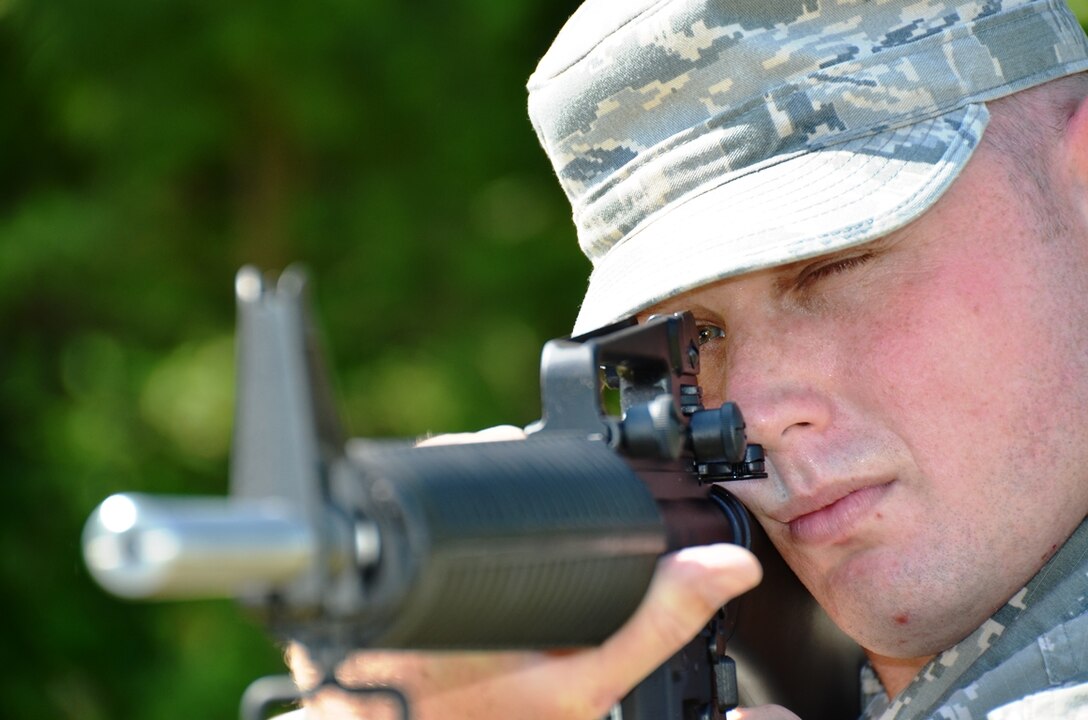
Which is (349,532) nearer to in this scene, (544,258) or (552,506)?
(552,506)

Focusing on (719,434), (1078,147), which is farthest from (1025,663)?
(1078,147)

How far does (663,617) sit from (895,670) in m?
0.98

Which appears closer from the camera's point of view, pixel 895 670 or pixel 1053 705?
pixel 1053 705

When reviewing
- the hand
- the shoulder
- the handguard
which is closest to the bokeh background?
the shoulder

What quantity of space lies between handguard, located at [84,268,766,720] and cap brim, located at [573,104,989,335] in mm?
563

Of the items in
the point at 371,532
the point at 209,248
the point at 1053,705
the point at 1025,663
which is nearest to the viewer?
the point at 371,532

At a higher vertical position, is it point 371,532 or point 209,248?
point 209,248

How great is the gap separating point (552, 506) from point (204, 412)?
3.74m

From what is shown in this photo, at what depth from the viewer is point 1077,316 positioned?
2.05 m

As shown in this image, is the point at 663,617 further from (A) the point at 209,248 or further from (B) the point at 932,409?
(A) the point at 209,248

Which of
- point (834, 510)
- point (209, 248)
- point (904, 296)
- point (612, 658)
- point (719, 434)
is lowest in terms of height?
point (612, 658)

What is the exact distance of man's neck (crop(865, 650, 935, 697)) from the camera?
2.31 m

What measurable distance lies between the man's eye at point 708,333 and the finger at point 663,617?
785 mm

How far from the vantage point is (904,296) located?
2.05 m
